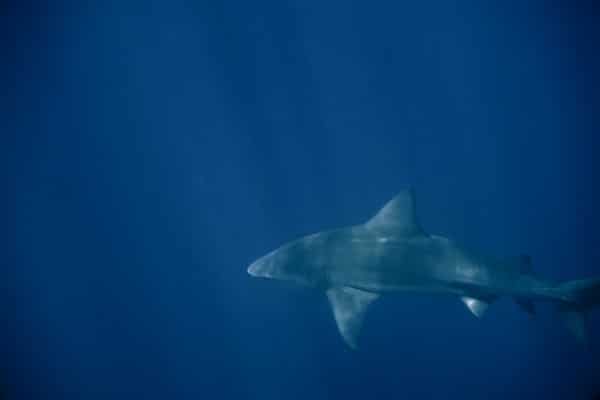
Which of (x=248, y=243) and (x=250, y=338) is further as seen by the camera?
(x=248, y=243)

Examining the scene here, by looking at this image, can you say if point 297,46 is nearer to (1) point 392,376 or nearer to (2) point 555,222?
(2) point 555,222

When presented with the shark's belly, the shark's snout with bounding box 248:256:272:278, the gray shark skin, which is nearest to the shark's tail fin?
the gray shark skin

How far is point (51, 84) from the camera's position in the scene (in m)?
22.6

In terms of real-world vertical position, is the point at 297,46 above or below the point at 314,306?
above

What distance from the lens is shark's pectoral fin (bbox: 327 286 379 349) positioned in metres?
6.45


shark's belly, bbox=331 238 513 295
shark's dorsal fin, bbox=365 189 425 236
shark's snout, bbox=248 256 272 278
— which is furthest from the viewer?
shark's snout, bbox=248 256 272 278

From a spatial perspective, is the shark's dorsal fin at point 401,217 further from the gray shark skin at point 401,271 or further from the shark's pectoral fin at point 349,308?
the shark's pectoral fin at point 349,308

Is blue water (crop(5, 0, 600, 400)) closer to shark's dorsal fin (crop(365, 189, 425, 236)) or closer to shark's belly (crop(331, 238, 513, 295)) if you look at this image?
shark's belly (crop(331, 238, 513, 295))

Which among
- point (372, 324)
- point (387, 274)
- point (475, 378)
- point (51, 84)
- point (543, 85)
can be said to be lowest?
point (475, 378)

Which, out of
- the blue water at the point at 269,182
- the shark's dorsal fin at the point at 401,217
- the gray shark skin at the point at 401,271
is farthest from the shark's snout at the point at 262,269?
the blue water at the point at 269,182

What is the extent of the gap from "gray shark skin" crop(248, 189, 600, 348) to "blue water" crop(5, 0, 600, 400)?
4.21m

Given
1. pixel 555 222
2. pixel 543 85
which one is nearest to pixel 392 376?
pixel 555 222

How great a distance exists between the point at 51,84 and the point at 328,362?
2084 centimetres

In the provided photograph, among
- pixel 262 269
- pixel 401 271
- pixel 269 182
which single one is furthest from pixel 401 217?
pixel 269 182
